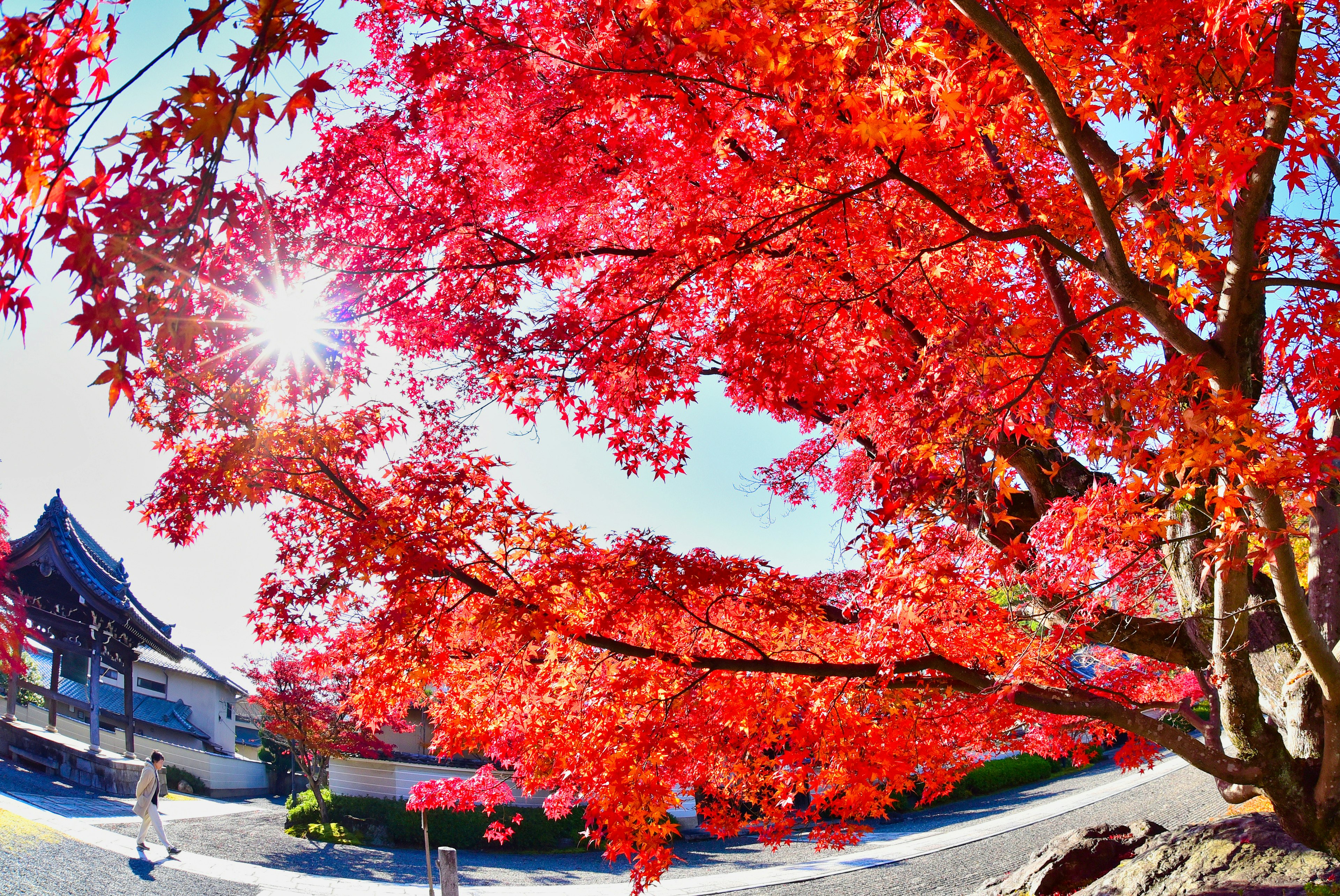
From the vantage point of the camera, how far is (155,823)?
10.2 meters

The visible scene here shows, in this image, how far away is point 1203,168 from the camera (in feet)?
10.1

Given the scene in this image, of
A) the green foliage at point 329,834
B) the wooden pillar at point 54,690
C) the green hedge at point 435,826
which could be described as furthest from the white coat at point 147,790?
the wooden pillar at point 54,690

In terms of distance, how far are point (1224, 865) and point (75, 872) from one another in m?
11.0

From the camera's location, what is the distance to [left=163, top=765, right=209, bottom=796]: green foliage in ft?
63.6

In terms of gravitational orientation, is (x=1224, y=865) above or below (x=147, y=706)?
below

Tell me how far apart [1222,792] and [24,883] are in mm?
11576

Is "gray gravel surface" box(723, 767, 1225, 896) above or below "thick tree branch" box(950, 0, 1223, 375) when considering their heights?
below

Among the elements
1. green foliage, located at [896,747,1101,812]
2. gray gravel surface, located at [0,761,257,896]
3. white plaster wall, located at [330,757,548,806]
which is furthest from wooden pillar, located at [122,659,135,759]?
green foliage, located at [896,747,1101,812]

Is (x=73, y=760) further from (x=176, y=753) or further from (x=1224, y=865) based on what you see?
(x=1224, y=865)

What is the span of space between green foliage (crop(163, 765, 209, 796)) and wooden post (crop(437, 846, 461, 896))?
51.2 feet

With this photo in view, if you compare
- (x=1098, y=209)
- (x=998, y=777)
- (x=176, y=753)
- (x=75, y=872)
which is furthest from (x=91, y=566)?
(x=998, y=777)

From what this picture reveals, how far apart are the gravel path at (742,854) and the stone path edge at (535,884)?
276mm

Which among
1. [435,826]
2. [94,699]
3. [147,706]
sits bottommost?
[435,826]

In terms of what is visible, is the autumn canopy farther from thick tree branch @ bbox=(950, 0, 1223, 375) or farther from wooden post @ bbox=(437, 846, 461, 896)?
wooden post @ bbox=(437, 846, 461, 896)
